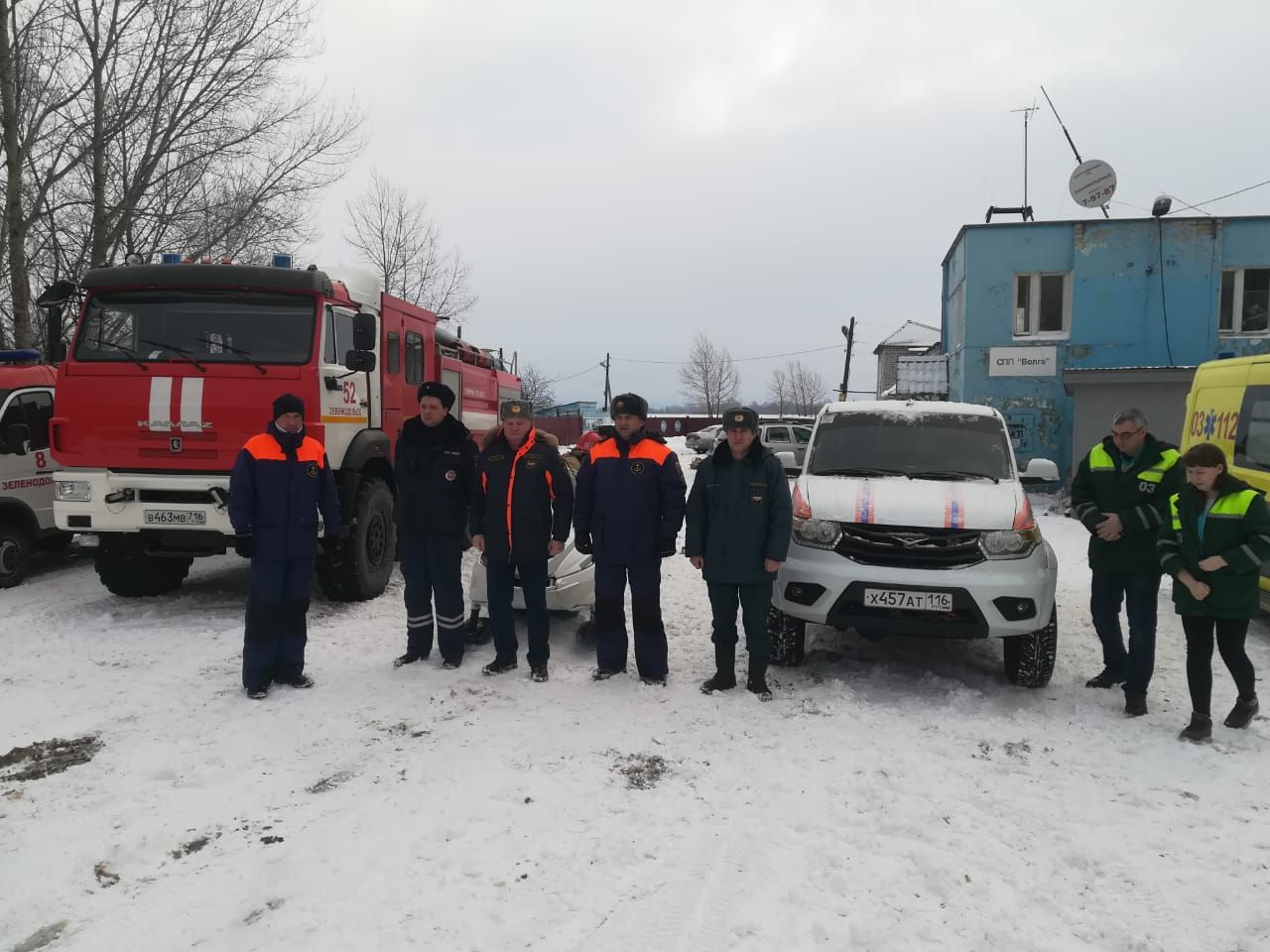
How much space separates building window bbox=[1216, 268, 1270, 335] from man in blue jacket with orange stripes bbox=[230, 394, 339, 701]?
60.9 feet

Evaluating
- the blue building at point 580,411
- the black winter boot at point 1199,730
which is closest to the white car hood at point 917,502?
the black winter boot at point 1199,730

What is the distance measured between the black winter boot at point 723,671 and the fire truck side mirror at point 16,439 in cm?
746

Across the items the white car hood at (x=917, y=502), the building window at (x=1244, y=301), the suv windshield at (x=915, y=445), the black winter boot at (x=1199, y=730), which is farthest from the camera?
the building window at (x=1244, y=301)

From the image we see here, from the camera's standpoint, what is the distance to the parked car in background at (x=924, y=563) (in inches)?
188

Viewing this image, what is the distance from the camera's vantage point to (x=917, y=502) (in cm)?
509

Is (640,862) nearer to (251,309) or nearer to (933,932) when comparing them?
(933,932)

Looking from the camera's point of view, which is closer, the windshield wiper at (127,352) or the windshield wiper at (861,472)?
the windshield wiper at (861,472)

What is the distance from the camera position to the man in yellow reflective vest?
4.75 m

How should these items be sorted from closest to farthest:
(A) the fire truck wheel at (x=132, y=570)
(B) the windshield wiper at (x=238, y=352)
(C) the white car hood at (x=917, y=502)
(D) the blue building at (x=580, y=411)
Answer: (C) the white car hood at (x=917, y=502), (B) the windshield wiper at (x=238, y=352), (A) the fire truck wheel at (x=132, y=570), (D) the blue building at (x=580, y=411)

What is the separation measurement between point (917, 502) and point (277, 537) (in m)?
4.00

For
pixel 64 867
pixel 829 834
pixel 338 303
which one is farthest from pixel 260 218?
pixel 829 834

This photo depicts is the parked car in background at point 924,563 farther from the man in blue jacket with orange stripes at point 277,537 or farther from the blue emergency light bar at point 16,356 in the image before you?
the blue emergency light bar at point 16,356

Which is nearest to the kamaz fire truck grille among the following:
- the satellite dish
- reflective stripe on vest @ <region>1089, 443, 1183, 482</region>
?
reflective stripe on vest @ <region>1089, 443, 1183, 482</region>

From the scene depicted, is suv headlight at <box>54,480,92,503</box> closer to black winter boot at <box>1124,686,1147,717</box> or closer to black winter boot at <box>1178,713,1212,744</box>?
black winter boot at <box>1124,686,1147,717</box>
